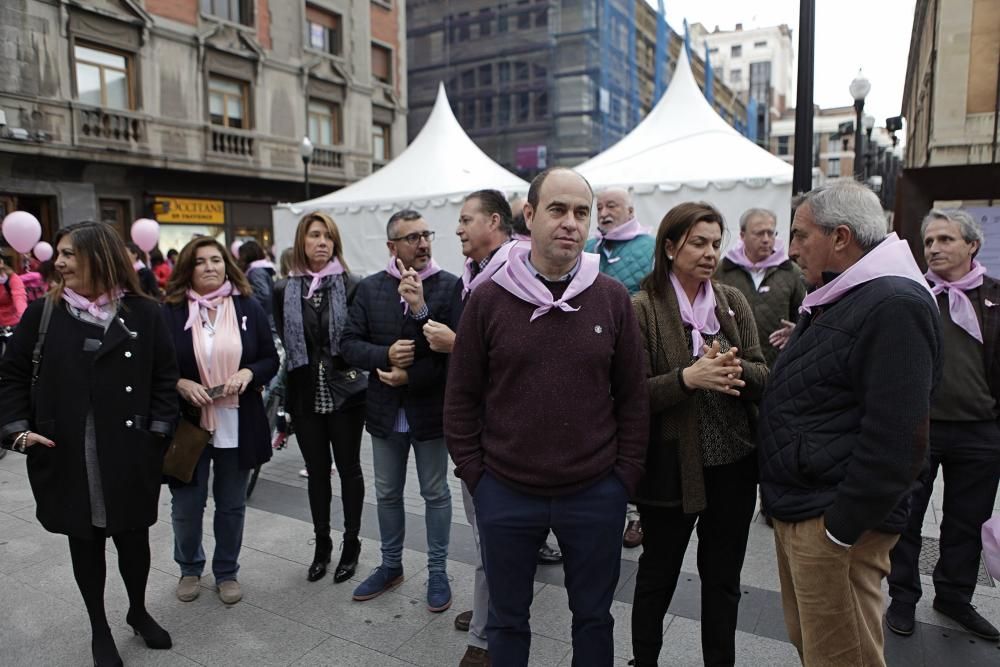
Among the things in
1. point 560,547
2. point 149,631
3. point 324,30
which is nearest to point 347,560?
point 149,631

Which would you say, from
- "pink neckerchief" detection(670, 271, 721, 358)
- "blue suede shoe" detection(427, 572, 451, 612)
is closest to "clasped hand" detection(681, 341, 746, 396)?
"pink neckerchief" detection(670, 271, 721, 358)

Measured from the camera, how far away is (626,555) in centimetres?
414

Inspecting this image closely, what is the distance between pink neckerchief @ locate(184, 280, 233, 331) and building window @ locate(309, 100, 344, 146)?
2094cm

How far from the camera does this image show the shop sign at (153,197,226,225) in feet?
62.0

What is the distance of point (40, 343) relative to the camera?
2.92 metres

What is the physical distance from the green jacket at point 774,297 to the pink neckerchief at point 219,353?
293 cm

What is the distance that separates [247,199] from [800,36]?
1907 cm

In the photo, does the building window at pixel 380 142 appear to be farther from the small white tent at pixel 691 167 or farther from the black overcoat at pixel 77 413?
the black overcoat at pixel 77 413

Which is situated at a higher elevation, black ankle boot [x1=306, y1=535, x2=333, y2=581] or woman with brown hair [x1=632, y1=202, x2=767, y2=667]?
woman with brown hair [x1=632, y1=202, x2=767, y2=667]

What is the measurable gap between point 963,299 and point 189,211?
66.0 ft

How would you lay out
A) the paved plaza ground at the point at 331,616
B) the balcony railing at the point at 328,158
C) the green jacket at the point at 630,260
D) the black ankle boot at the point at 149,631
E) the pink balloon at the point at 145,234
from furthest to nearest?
Answer: the balcony railing at the point at 328,158 → the pink balloon at the point at 145,234 → the green jacket at the point at 630,260 → the black ankle boot at the point at 149,631 → the paved plaza ground at the point at 331,616

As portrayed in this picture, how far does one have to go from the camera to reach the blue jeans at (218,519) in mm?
3609

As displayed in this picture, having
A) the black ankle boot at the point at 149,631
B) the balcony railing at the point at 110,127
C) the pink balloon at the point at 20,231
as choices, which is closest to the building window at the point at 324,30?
the balcony railing at the point at 110,127

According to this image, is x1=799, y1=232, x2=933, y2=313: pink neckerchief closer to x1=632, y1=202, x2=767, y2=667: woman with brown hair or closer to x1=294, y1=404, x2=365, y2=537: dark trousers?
x1=632, y1=202, x2=767, y2=667: woman with brown hair
